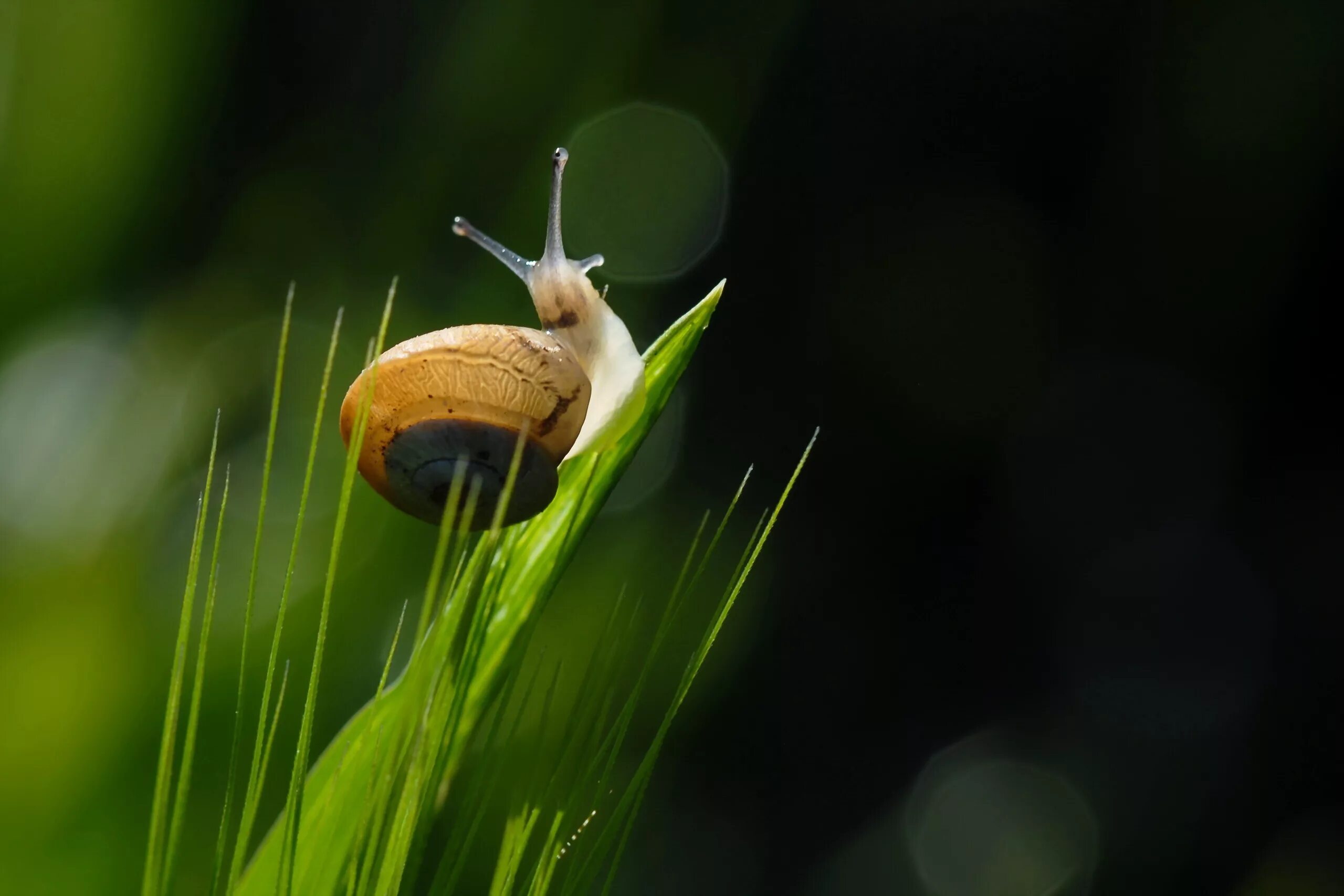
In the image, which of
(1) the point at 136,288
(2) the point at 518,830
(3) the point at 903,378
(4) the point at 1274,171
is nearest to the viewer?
(2) the point at 518,830

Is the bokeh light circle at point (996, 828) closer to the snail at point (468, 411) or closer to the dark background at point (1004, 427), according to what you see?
the dark background at point (1004, 427)

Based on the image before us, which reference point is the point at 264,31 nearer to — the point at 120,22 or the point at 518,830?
the point at 120,22

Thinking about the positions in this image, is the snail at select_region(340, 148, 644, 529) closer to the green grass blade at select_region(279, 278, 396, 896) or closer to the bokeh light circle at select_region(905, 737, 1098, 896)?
the green grass blade at select_region(279, 278, 396, 896)

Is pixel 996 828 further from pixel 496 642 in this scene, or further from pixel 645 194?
pixel 496 642

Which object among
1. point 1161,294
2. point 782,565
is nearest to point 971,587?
point 782,565

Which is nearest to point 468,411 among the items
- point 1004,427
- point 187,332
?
point 187,332

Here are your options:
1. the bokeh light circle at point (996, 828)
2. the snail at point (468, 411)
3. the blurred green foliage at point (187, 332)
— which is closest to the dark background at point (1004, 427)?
the bokeh light circle at point (996, 828)
